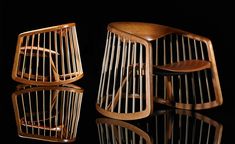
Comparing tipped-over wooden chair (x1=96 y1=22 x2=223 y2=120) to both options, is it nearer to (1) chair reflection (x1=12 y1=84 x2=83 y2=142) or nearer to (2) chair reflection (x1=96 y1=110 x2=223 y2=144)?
(2) chair reflection (x1=96 y1=110 x2=223 y2=144)

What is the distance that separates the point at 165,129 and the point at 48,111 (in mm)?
895

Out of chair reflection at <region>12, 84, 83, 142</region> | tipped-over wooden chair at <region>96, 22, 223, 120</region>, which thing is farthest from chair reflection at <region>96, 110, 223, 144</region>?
chair reflection at <region>12, 84, 83, 142</region>

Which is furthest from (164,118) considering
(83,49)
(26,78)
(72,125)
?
(83,49)

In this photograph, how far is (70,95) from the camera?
15.3 feet

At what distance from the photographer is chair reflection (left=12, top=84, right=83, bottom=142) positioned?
3.90 metres

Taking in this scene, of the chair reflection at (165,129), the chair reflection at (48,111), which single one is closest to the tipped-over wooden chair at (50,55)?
the chair reflection at (48,111)

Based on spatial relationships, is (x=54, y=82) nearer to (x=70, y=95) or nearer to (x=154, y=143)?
(x=70, y=95)

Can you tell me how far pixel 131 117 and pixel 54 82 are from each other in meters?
1.12

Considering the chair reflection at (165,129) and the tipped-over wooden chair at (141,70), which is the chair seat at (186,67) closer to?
the tipped-over wooden chair at (141,70)

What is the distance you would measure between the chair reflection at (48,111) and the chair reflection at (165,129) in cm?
24

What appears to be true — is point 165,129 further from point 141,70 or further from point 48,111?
point 48,111

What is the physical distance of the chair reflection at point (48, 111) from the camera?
12.8 ft

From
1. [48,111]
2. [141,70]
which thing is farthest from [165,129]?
[48,111]

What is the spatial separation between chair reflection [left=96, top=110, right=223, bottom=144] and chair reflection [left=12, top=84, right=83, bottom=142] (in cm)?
24
